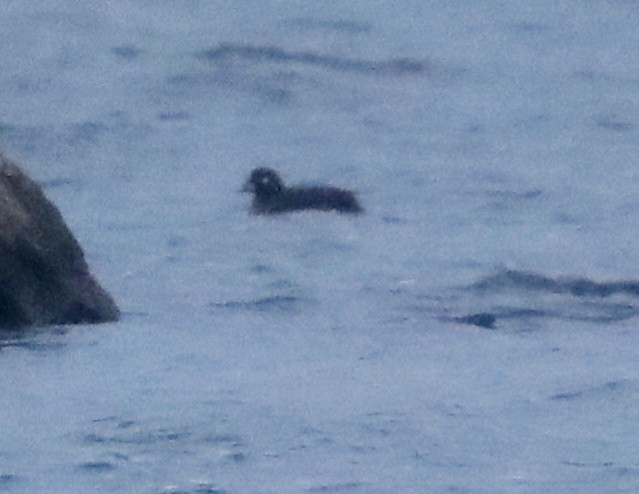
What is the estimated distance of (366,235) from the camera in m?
17.0

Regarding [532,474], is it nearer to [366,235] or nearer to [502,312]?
[502,312]

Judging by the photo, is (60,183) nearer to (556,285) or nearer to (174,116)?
(174,116)

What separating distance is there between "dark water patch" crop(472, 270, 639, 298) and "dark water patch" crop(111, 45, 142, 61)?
37.3ft

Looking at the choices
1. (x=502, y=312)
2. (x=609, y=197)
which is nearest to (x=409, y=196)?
(x=609, y=197)

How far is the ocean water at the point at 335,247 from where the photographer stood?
31.5ft

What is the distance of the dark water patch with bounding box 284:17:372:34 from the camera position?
2739 centimetres

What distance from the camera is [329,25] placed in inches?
1089

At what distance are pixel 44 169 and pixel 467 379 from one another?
9.84 metres

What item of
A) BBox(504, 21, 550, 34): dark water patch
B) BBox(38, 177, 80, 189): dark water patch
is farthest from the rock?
BBox(504, 21, 550, 34): dark water patch

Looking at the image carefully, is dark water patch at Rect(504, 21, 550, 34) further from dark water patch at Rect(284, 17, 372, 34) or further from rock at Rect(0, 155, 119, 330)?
rock at Rect(0, 155, 119, 330)

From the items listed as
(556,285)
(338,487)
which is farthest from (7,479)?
(556,285)

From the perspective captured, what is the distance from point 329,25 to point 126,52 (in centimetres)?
295

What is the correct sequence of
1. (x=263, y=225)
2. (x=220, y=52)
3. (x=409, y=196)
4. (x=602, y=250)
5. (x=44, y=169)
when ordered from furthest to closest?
(x=220, y=52), (x=44, y=169), (x=409, y=196), (x=263, y=225), (x=602, y=250)

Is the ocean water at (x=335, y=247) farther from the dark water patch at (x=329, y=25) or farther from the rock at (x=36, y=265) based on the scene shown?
the rock at (x=36, y=265)
